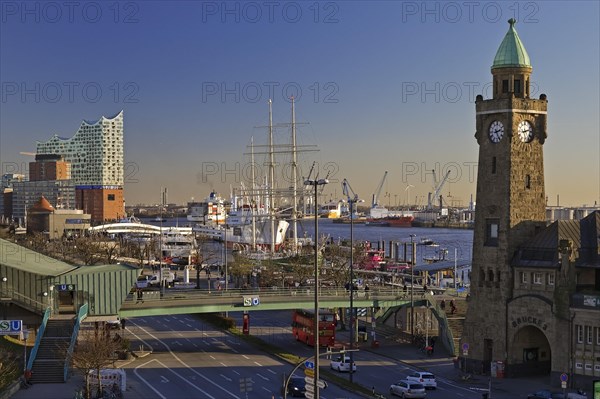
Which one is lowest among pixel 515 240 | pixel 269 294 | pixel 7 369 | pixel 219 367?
pixel 219 367

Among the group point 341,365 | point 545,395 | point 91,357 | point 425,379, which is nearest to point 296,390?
point 425,379

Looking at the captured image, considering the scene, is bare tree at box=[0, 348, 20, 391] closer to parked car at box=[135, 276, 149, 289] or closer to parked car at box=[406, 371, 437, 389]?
parked car at box=[406, 371, 437, 389]

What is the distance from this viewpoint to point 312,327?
69000 mm

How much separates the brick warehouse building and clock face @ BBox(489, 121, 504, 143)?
0.07 m

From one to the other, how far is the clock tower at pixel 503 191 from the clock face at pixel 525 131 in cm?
7

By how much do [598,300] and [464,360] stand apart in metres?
12.0

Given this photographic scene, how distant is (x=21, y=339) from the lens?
213ft

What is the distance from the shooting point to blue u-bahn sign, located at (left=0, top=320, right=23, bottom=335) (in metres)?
55.2

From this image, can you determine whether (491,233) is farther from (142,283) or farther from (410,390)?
(142,283)

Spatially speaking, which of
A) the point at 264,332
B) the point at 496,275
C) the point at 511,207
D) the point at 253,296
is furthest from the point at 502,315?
the point at 264,332

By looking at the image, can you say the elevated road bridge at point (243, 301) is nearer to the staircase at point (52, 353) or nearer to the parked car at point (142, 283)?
the staircase at point (52, 353)

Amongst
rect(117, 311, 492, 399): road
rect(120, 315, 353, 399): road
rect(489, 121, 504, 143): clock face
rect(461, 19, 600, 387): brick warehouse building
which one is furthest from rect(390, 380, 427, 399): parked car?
rect(489, 121, 504, 143): clock face

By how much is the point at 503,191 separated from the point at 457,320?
19789mm

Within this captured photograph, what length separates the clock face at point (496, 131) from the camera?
62375 millimetres
